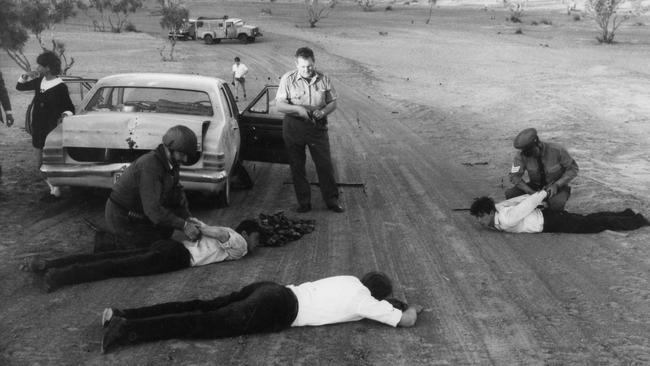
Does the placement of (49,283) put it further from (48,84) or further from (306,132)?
(48,84)

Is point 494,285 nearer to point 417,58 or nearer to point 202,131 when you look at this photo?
point 202,131

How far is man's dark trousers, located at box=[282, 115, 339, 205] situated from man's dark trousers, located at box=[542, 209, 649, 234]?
248 centimetres

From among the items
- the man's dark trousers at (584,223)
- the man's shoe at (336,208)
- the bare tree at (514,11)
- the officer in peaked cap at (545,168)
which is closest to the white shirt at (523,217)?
the man's dark trousers at (584,223)

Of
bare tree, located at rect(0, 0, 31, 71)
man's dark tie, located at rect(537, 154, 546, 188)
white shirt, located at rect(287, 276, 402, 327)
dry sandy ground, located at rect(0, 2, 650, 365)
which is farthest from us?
bare tree, located at rect(0, 0, 31, 71)

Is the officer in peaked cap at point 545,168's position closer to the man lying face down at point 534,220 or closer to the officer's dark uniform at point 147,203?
the man lying face down at point 534,220

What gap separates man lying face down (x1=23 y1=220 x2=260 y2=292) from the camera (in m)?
5.53

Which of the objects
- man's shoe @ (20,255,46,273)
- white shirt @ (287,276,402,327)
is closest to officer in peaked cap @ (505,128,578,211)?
white shirt @ (287,276,402,327)

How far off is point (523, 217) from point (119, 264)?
13.5 feet

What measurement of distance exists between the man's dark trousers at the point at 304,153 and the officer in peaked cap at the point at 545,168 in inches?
83.8

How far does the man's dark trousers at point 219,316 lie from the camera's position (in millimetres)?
4500

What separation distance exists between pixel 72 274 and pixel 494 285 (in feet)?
11.2

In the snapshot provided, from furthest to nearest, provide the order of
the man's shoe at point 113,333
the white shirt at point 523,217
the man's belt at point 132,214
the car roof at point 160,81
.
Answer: the car roof at point 160,81 < the white shirt at point 523,217 < the man's belt at point 132,214 < the man's shoe at point 113,333

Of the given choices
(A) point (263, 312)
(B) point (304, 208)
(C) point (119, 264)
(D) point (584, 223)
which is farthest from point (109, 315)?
(D) point (584, 223)

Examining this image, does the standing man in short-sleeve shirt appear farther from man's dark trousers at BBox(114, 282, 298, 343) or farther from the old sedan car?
man's dark trousers at BBox(114, 282, 298, 343)
